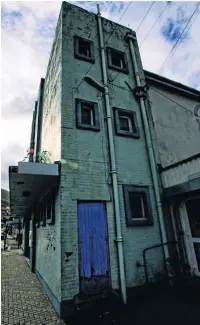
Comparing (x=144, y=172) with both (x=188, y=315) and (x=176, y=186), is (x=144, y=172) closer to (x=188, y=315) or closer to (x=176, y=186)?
(x=176, y=186)

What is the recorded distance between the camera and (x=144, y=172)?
7.61 metres

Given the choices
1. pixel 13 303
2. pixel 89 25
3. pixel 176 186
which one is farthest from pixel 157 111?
pixel 13 303

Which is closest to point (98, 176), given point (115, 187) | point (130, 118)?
point (115, 187)

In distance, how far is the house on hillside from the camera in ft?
18.5

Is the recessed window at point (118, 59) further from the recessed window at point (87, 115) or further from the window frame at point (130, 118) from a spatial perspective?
the recessed window at point (87, 115)

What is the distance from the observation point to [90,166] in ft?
22.0

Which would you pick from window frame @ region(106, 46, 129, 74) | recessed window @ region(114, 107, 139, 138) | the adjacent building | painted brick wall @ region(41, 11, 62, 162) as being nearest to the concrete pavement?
painted brick wall @ region(41, 11, 62, 162)

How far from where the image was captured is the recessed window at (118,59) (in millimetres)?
9179

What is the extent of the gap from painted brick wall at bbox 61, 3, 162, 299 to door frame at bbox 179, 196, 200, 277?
1.01 metres

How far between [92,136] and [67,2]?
737 centimetres

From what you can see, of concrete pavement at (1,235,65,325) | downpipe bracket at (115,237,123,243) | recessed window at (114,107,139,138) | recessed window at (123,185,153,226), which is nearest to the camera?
concrete pavement at (1,235,65,325)

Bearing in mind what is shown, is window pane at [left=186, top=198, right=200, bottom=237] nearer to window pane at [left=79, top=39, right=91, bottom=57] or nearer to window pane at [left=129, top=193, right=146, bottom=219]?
window pane at [left=129, top=193, right=146, bottom=219]

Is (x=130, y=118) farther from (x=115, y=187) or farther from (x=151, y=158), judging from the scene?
(x=115, y=187)

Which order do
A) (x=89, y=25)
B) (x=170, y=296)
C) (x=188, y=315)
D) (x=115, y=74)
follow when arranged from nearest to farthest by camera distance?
1. (x=188, y=315)
2. (x=170, y=296)
3. (x=115, y=74)
4. (x=89, y=25)
